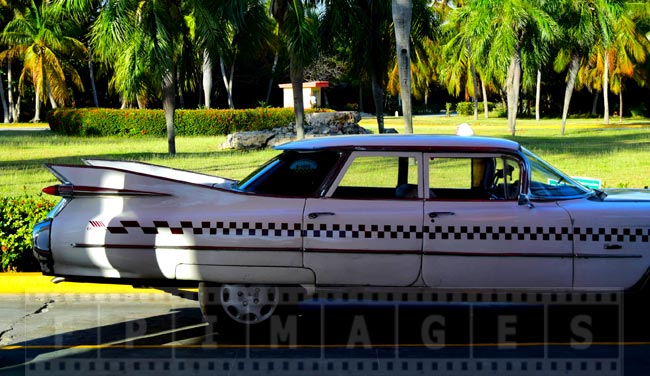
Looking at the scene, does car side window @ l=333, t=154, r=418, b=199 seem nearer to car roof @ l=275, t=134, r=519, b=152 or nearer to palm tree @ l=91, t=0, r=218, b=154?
car roof @ l=275, t=134, r=519, b=152

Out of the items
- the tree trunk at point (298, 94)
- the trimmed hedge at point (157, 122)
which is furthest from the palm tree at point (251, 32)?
the trimmed hedge at point (157, 122)

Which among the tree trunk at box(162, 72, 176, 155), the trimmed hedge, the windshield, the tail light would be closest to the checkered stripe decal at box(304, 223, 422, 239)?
the windshield

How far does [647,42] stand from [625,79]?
598 cm

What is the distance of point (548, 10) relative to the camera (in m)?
36.2

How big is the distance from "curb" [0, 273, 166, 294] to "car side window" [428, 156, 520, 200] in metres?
3.21

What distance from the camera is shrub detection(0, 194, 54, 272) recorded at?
9078 mm

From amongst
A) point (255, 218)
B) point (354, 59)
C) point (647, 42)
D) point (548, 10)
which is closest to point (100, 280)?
point (255, 218)

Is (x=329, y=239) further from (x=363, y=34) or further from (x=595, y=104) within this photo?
(x=595, y=104)

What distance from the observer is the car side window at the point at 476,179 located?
6770 mm

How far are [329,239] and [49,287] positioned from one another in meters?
3.59

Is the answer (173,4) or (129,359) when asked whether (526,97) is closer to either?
(173,4)

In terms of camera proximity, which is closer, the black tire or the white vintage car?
the white vintage car

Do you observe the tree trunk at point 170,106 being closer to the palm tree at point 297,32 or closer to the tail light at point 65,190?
the palm tree at point 297,32

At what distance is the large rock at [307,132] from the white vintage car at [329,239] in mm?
18275
